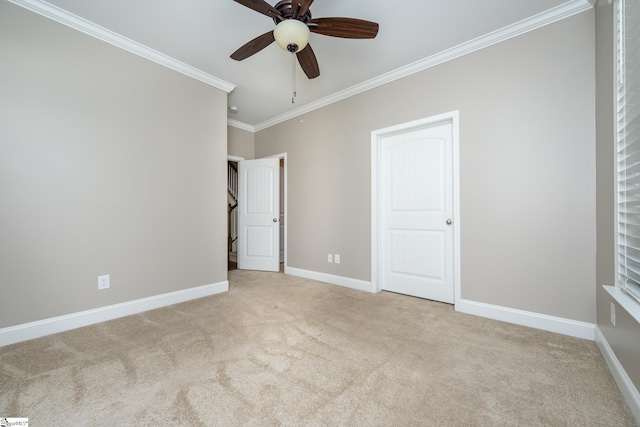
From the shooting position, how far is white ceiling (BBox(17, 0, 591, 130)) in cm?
213

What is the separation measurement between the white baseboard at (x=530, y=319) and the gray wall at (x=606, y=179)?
0.61 feet

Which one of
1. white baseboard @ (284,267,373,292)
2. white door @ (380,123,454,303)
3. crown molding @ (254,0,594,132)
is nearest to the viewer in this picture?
crown molding @ (254,0,594,132)

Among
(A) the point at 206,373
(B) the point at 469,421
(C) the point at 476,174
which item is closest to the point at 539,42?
(C) the point at 476,174

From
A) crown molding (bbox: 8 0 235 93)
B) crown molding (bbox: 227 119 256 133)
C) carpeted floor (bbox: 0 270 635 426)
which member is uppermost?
crown molding (bbox: 8 0 235 93)

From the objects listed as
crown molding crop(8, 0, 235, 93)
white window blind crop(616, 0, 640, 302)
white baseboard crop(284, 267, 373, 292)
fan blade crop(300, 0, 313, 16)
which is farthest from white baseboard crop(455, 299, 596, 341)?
crown molding crop(8, 0, 235, 93)

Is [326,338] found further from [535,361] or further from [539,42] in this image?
[539,42]

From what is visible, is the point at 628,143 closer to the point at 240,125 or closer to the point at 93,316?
the point at 93,316

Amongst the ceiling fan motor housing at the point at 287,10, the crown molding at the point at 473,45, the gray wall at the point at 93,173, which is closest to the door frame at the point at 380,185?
the crown molding at the point at 473,45

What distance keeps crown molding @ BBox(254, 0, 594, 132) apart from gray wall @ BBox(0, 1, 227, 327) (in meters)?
1.79

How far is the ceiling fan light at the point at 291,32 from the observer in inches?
70.4

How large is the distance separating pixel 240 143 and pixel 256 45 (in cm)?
288

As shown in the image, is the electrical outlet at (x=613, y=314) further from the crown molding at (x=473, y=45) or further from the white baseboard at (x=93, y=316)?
the white baseboard at (x=93, y=316)

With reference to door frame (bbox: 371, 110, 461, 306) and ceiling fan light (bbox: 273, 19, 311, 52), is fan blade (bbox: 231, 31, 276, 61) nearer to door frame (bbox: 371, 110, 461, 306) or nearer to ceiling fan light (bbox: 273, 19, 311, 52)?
ceiling fan light (bbox: 273, 19, 311, 52)

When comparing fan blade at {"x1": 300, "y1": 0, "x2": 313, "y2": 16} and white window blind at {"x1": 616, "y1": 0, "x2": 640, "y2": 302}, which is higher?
fan blade at {"x1": 300, "y1": 0, "x2": 313, "y2": 16}
